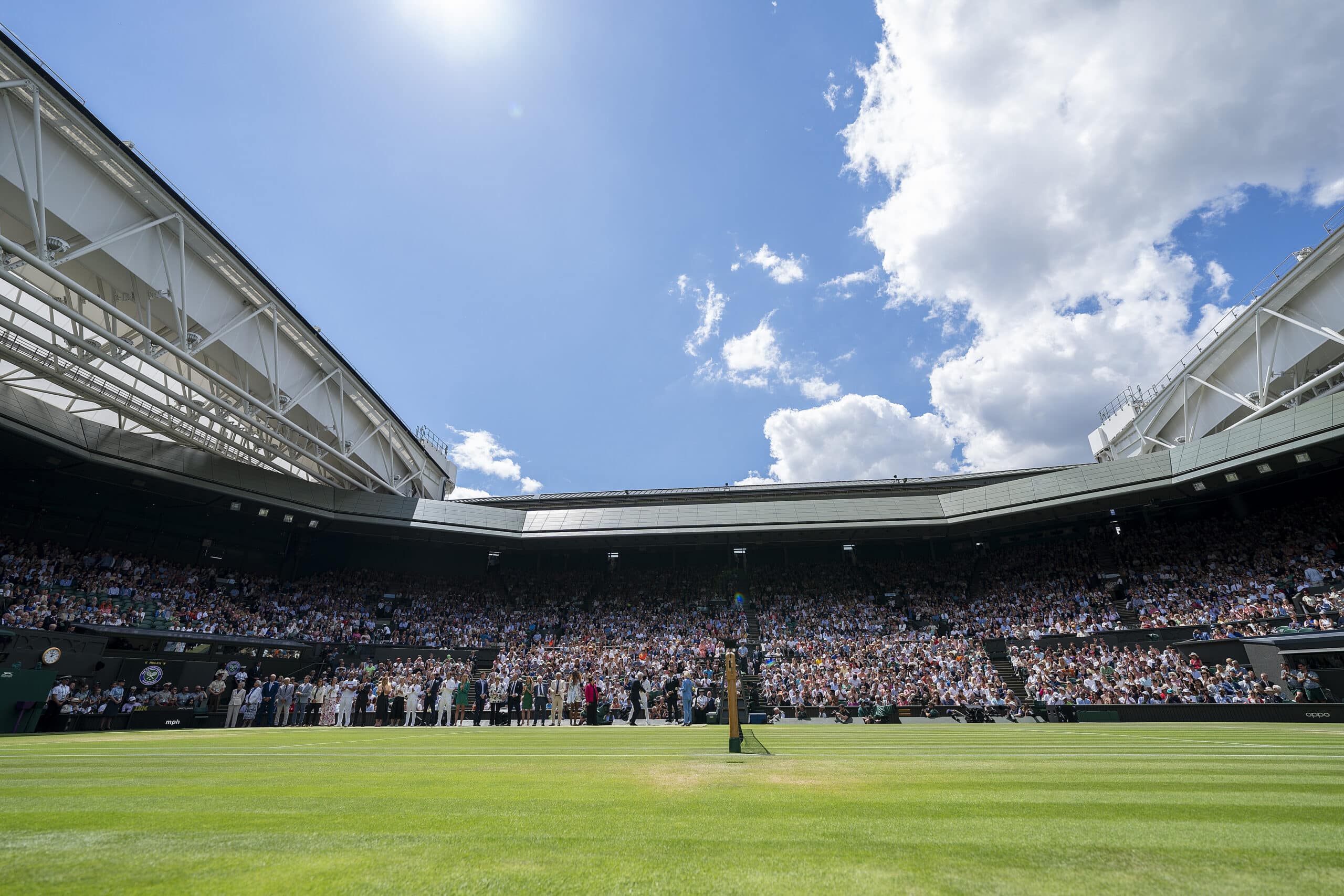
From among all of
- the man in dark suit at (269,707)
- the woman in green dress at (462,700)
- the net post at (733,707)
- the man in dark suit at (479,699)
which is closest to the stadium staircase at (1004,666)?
the man in dark suit at (479,699)

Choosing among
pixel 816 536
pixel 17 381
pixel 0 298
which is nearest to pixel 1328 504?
pixel 816 536

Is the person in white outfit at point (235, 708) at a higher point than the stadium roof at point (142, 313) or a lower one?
lower

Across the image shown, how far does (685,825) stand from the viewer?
367 centimetres

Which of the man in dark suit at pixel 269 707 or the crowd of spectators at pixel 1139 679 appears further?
the man in dark suit at pixel 269 707

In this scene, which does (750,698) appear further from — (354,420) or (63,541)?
(63,541)

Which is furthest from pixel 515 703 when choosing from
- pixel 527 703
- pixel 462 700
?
pixel 462 700

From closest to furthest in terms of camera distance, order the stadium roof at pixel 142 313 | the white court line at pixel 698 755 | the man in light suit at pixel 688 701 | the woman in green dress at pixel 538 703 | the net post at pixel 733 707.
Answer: the white court line at pixel 698 755 → the net post at pixel 733 707 → the stadium roof at pixel 142 313 → the man in light suit at pixel 688 701 → the woman in green dress at pixel 538 703

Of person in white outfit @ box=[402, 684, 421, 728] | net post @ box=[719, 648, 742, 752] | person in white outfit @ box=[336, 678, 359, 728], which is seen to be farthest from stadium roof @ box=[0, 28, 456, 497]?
net post @ box=[719, 648, 742, 752]

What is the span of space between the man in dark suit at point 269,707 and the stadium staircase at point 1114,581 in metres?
34.3

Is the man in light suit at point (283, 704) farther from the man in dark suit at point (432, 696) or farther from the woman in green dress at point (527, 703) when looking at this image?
the woman in green dress at point (527, 703)

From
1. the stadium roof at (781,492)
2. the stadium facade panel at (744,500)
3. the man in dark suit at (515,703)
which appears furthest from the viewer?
the stadium roof at (781,492)

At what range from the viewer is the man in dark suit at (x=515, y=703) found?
21.3 metres

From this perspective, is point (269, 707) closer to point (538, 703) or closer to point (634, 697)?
point (538, 703)

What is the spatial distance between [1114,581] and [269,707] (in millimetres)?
38802
